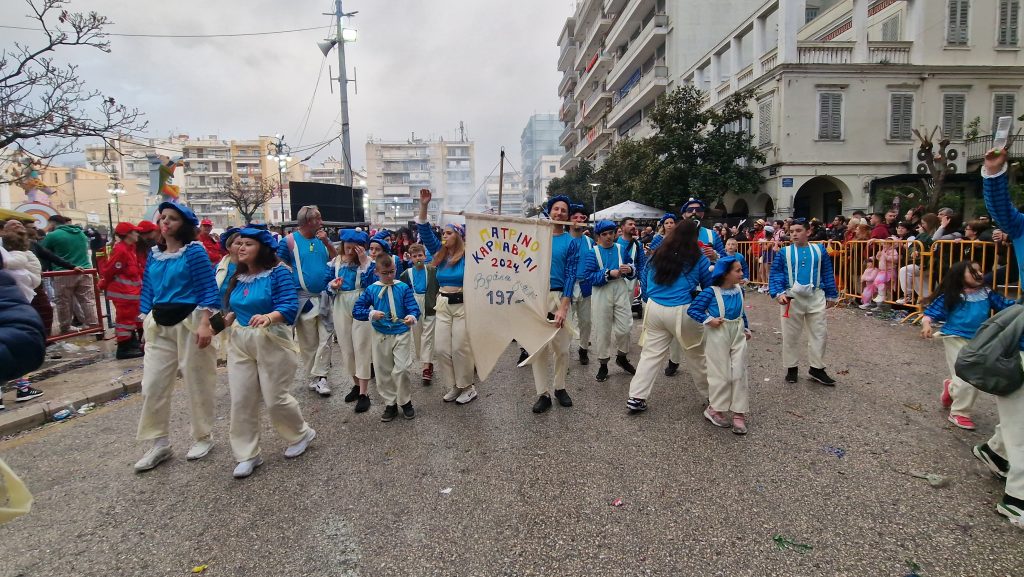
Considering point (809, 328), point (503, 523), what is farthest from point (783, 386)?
point (503, 523)

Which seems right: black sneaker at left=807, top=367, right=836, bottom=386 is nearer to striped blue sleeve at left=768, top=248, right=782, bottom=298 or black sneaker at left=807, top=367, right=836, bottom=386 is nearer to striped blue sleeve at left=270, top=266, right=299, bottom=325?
striped blue sleeve at left=768, top=248, right=782, bottom=298

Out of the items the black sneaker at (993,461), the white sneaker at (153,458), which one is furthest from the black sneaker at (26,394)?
the black sneaker at (993,461)

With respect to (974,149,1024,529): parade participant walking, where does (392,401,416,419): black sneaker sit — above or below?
below

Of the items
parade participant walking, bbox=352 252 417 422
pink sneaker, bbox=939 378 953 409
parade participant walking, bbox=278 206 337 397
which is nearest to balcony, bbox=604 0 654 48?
parade participant walking, bbox=278 206 337 397

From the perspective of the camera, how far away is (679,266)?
4492mm

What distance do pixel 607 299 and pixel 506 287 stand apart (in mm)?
1927

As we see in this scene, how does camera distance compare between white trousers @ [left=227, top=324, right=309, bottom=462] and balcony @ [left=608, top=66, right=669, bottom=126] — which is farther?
balcony @ [left=608, top=66, right=669, bottom=126]

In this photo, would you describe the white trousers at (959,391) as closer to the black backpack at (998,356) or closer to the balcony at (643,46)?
the black backpack at (998,356)

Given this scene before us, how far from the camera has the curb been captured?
15.6 ft

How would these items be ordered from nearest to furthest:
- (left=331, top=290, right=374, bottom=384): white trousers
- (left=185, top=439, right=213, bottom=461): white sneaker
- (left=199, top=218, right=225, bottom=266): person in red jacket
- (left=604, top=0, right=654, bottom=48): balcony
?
(left=185, top=439, right=213, bottom=461): white sneaker
(left=331, top=290, right=374, bottom=384): white trousers
(left=199, top=218, right=225, bottom=266): person in red jacket
(left=604, top=0, right=654, bottom=48): balcony

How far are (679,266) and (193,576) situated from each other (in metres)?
3.91

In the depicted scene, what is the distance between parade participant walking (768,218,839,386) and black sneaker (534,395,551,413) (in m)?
2.57

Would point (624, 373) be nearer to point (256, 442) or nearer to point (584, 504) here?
point (584, 504)

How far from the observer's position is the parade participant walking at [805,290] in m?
5.28
